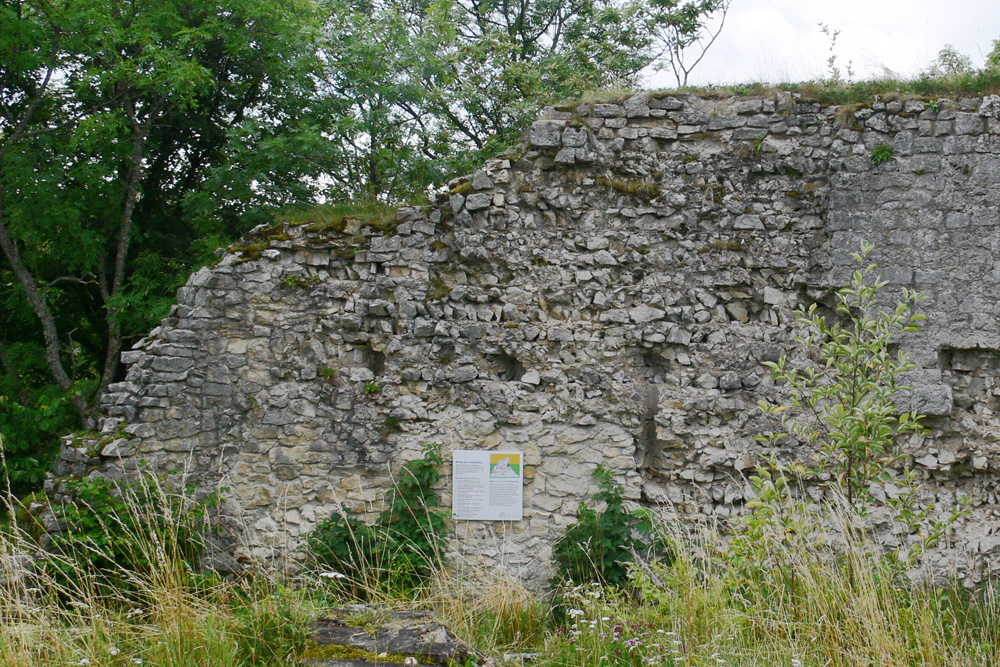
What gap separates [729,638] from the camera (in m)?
3.61

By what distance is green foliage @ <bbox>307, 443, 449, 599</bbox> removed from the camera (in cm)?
527

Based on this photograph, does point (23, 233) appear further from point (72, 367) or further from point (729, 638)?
point (729, 638)

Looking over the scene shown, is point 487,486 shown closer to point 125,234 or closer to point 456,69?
point 125,234

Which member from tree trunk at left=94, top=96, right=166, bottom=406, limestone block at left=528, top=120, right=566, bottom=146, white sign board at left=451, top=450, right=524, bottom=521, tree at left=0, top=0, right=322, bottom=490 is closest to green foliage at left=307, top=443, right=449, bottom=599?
white sign board at left=451, top=450, right=524, bottom=521

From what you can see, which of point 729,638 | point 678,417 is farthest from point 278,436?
point 729,638

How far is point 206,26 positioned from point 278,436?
5.73 meters

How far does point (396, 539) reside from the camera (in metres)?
5.50

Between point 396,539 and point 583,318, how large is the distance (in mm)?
2478

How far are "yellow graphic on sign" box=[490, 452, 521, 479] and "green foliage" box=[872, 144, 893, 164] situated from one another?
398cm

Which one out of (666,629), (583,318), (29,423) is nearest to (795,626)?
(666,629)

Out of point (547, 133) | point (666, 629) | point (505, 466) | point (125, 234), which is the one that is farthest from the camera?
point (125, 234)

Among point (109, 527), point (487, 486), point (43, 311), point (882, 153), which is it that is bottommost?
point (109, 527)

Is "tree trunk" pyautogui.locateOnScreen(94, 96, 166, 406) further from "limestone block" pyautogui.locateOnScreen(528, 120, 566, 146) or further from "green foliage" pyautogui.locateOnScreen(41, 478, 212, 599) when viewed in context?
"limestone block" pyautogui.locateOnScreen(528, 120, 566, 146)

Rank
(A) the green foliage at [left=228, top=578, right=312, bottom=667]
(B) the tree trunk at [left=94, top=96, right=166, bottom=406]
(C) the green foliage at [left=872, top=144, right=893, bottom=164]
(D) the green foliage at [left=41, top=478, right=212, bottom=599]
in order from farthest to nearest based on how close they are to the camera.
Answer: (B) the tree trunk at [left=94, top=96, right=166, bottom=406]
(C) the green foliage at [left=872, top=144, right=893, bottom=164]
(D) the green foliage at [left=41, top=478, right=212, bottom=599]
(A) the green foliage at [left=228, top=578, right=312, bottom=667]
